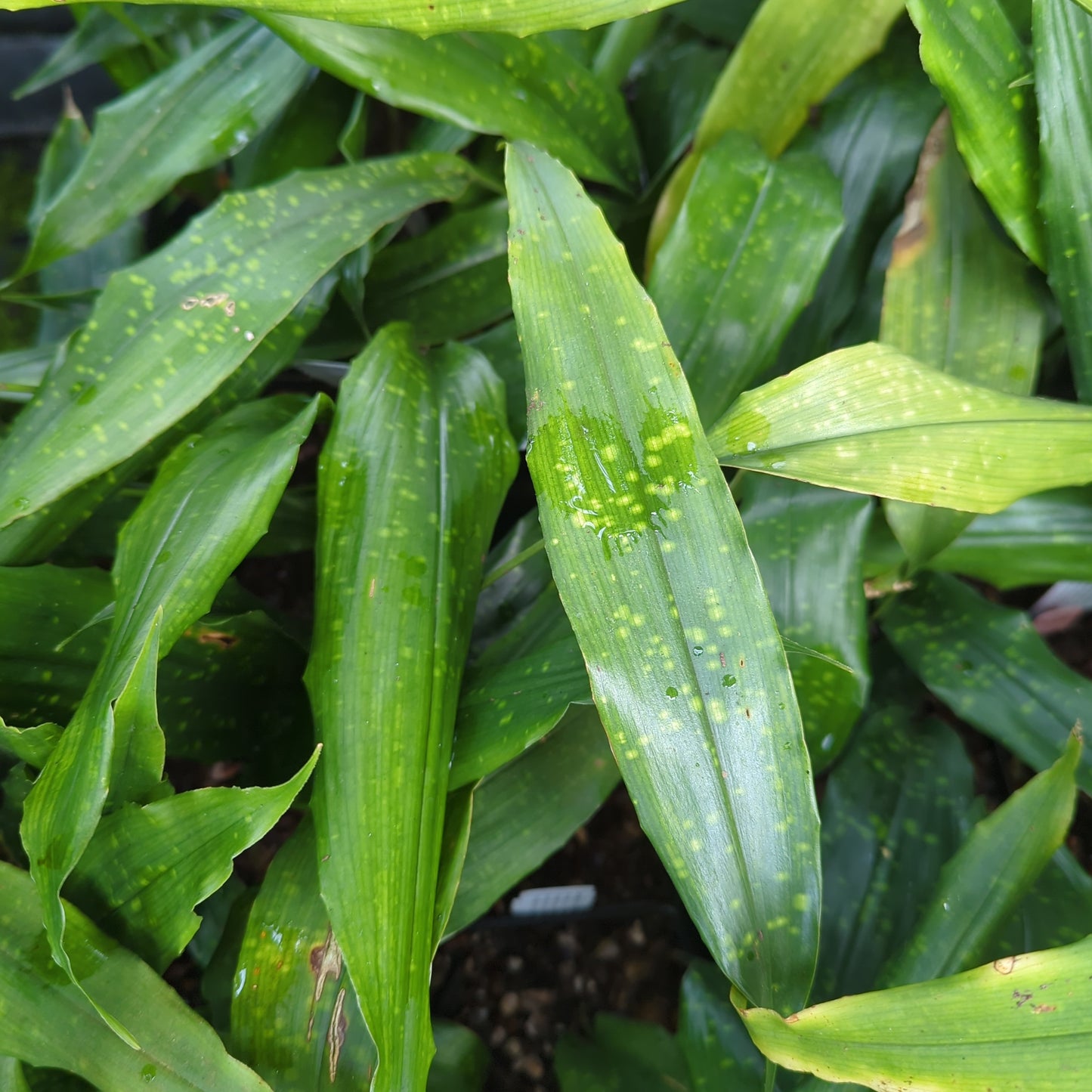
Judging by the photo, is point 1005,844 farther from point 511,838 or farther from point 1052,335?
point 1052,335

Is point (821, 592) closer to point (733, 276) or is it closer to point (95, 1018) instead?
point (733, 276)

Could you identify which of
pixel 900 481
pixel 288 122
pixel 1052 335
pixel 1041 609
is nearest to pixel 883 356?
pixel 900 481

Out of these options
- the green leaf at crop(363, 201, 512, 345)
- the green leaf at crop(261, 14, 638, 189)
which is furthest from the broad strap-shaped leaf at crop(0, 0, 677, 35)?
the green leaf at crop(363, 201, 512, 345)

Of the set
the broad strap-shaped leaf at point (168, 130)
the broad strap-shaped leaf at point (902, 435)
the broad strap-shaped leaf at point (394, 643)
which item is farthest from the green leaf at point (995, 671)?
the broad strap-shaped leaf at point (168, 130)

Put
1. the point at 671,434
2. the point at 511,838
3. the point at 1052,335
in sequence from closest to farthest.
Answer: the point at 671,434
the point at 511,838
the point at 1052,335

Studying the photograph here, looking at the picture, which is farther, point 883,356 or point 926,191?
point 926,191
